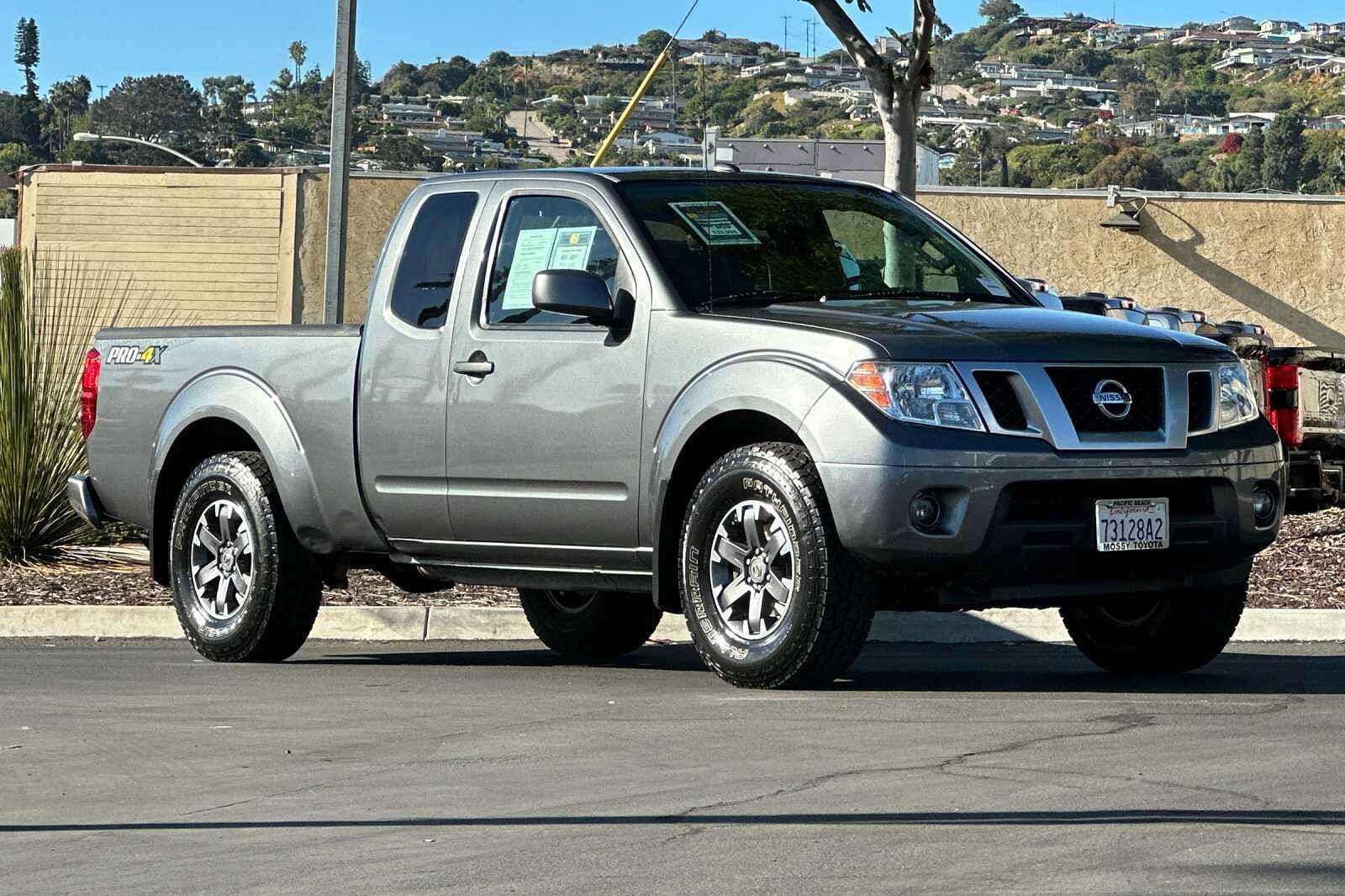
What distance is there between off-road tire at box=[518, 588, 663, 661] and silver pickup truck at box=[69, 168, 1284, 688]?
15 millimetres

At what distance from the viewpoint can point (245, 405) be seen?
30.1 ft

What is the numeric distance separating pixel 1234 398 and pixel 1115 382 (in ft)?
2.02

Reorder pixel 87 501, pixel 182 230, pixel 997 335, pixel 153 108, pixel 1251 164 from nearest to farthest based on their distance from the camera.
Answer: pixel 997 335 → pixel 87 501 → pixel 182 230 → pixel 1251 164 → pixel 153 108

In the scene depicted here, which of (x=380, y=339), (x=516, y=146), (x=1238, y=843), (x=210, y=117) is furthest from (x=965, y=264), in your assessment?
(x=210, y=117)

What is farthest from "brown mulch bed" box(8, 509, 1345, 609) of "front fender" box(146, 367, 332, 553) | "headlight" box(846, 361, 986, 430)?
"headlight" box(846, 361, 986, 430)

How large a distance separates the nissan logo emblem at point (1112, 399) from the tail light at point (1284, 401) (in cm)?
670

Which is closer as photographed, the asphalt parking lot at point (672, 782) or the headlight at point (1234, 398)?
the asphalt parking lot at point (672, 782)

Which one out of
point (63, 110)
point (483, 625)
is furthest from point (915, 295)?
point (63, 110)

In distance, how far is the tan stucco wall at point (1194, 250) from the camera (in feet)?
95.9

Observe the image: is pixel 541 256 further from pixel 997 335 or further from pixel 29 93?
pixel 29 93

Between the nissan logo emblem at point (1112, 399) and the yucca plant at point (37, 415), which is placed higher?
the nissan logo emblem at point (1112, 399)

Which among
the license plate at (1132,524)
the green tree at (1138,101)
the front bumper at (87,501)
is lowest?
the front bumper at (87,501)

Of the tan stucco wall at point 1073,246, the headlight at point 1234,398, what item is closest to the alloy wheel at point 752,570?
the headlight at point 1234,398

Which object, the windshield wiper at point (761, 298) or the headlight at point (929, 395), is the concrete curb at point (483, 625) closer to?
the windshield wiper at point (761, 298)
